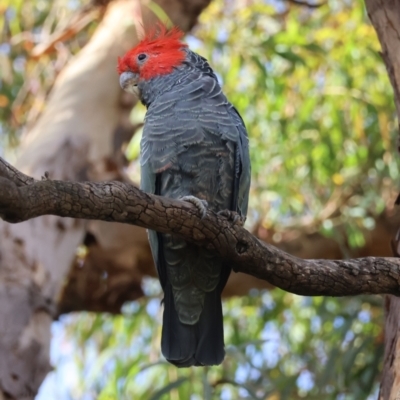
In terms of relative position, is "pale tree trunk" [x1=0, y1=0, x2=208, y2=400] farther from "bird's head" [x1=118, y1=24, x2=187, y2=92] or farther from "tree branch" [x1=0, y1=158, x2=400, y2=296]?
"tree branch" [x1=0, y1=158, x2=400, y2=296]

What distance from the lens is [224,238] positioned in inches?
76.4

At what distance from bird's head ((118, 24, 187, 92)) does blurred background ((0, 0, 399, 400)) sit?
0.66 metres

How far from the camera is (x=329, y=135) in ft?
13.3

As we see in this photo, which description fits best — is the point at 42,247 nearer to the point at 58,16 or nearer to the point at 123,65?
the point at 123,65

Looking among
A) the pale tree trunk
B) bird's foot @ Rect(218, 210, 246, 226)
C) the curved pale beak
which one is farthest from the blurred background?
bird's foot @ Rect(218, 210, 246, 226)

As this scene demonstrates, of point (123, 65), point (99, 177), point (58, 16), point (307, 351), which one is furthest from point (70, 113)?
point (307, 351)

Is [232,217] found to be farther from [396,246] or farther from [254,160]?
[254,160]

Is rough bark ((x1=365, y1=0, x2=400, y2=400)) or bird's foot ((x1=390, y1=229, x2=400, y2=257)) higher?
rough bark ((x1=365, y1=0, x2=400, y2=400))

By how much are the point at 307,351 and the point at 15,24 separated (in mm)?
2642

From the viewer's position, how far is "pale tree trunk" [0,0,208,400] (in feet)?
9.07

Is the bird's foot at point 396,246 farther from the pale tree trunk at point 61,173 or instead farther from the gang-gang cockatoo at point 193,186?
the pale tree trunk at point 61,173

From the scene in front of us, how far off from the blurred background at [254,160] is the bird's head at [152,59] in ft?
2.17

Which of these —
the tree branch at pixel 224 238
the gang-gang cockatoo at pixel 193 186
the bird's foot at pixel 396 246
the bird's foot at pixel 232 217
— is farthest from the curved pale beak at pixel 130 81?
the bird's foot at pixel 396 246

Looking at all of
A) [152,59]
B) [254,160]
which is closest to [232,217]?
[152,59]
